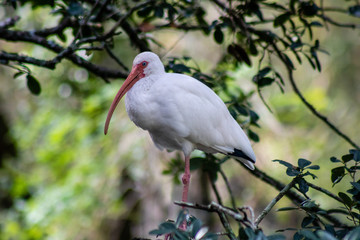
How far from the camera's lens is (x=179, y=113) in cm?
284

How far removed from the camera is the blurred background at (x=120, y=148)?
19.5 ft

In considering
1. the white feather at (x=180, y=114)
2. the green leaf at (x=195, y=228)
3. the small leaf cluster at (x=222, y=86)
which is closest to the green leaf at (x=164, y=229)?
the green leaf at (x=195, y=228)

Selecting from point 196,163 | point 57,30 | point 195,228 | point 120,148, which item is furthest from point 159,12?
point 120,148

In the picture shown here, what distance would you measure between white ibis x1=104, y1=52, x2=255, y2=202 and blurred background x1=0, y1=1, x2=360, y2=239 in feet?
7.02

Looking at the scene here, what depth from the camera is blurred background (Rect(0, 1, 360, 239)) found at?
5.95 meters

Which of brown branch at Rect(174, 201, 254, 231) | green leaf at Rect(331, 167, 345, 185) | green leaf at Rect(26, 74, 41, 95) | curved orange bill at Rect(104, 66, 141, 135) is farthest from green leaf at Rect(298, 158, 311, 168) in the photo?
green leaf at Rect(26, 74, 41, 95)

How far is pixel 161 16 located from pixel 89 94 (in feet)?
13.5

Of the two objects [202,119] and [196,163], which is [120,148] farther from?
[202,119]

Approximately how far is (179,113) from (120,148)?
130 inches

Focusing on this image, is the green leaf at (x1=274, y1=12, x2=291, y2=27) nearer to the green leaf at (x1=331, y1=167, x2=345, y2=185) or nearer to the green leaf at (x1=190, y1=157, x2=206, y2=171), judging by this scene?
the green leaf at (x1=190, y1=157, x2=206, y2=171)

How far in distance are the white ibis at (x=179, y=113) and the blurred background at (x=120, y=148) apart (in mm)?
2139

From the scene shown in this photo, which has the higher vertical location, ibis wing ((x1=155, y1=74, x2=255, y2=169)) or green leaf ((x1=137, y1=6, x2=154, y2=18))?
green leaf ((x1=137, y1=6, x2=154, y2=18))

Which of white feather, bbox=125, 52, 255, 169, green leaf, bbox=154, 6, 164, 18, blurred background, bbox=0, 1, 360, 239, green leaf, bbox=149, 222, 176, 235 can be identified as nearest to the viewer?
green leaf, bbox=149, 222, 176, 235

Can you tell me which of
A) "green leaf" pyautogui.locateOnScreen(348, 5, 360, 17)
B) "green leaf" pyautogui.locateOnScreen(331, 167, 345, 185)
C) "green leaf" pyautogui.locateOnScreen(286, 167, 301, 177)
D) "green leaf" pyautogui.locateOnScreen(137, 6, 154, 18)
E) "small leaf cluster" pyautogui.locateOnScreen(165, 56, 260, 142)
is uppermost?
"green leaf" pyautogui.locateOnScreen(348, 5, 360, 17)
